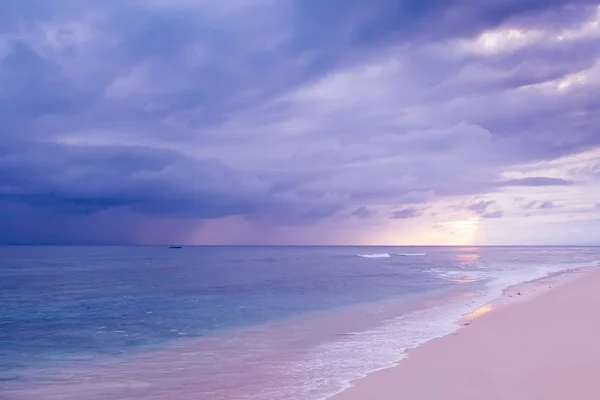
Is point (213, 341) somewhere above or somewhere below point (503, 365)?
below

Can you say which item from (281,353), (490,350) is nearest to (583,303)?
(490,350)

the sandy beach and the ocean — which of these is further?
the ocean

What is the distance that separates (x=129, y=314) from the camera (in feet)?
84.0

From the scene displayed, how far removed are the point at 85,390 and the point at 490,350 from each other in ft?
32.4

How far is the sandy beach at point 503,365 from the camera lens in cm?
868

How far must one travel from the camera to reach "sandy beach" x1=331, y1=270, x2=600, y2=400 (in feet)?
28.5

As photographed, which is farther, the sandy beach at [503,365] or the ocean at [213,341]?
the ocean at [213,341]

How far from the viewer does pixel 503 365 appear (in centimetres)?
1052

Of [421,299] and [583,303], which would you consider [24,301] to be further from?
[583,303]

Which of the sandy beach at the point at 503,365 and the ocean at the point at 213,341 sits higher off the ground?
the sandy beach at the point at 503,365

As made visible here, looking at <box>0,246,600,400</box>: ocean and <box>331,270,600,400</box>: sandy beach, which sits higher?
<box>331,270,600,400</box>: sandy beach

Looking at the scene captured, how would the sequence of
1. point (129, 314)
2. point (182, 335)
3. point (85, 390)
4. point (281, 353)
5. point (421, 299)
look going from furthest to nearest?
point (421, 299), point (129, 314), point (182, 335), point (281, 353), point (85, 390)

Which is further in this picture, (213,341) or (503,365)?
(213,341)

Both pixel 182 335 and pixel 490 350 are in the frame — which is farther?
pixel 182 335
